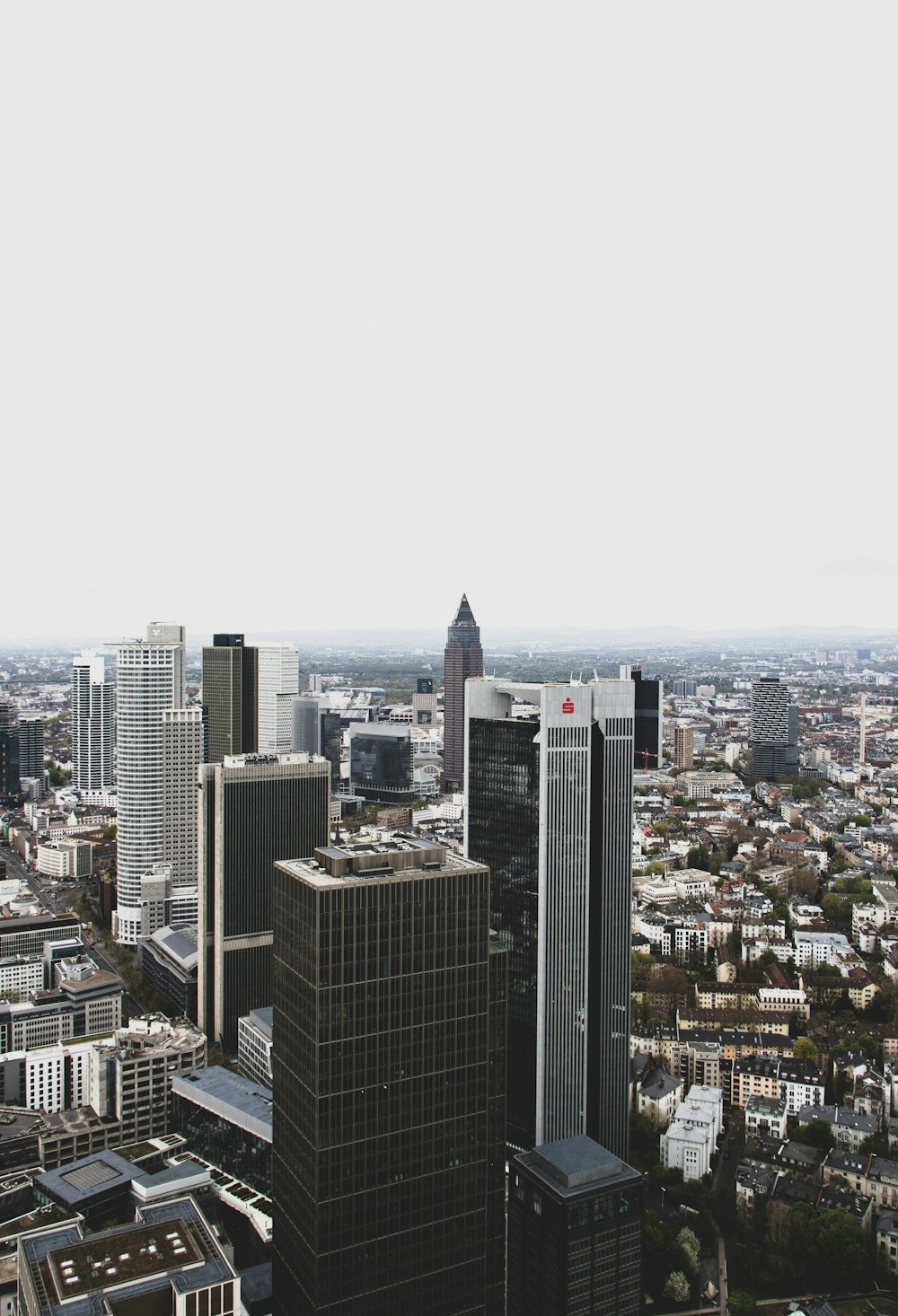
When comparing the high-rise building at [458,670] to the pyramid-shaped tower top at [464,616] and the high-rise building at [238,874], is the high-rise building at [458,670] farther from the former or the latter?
the high-rise building at [238,874]

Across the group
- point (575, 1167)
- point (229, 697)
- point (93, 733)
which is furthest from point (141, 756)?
point (93, 733)

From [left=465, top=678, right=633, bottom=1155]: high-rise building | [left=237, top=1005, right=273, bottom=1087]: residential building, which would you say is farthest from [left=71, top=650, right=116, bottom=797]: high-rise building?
[left=465, top=678, right=633, bottom=1155]: high-rise building

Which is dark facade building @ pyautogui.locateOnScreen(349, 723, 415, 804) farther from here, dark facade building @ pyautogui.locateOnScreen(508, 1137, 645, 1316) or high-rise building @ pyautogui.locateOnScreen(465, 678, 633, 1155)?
dark facade building @ pyautogui.locateOnScreen(508, 1137, 645, 1316)

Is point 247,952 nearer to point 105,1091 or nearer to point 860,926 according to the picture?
point 105,1091

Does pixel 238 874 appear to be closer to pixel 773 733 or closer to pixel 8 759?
pixel 8 759

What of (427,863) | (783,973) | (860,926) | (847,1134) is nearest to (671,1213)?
(847,1134)

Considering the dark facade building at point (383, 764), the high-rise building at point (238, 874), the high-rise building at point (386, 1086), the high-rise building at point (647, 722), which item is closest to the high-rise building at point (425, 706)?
the high-rise building at point (647, 722)
